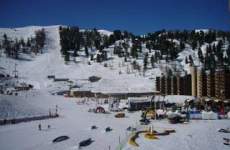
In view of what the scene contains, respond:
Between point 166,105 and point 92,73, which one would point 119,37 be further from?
point 166,105

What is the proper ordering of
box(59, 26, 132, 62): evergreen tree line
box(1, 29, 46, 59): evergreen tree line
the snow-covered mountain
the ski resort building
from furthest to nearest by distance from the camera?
box(59, 26, 132, 62): evergreen tree line → box(1, 29, 46, 59): evergreen tree line → the snow-covered mountain → the ski resort building

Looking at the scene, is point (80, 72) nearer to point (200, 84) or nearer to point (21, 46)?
point (21, 46)

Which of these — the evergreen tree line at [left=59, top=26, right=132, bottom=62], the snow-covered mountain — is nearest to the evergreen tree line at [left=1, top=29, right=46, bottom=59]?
the snow-covered mountain

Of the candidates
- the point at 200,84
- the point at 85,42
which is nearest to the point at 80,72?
the point at 85,42

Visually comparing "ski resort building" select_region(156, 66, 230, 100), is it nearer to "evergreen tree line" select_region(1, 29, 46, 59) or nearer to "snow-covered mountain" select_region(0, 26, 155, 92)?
"snow-covered mountain" select_region(0, 26, 155, 92)

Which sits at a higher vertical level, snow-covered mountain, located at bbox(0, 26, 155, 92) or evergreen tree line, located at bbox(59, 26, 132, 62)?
evergreen tree line, located at bbox(59, 26, 132, 62)

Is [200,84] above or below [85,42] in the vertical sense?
below

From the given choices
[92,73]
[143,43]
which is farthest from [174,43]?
[92,73]

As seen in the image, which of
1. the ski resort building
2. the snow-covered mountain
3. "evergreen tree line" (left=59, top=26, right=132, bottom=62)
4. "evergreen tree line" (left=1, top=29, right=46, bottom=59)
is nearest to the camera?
the ski resort building

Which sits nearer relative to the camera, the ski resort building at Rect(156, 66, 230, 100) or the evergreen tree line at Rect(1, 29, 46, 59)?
the ski resort building at Rect(156, 66, 230, 100)

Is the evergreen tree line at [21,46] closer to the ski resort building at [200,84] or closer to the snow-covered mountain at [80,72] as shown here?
the snow-covered mountain at [80,72]

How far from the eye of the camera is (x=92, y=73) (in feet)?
437

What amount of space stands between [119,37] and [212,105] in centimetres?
13030

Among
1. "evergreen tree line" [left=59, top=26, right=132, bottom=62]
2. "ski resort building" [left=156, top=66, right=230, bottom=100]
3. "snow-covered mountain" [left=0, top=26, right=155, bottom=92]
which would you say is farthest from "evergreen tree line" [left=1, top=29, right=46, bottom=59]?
"ski resort building" [left=156, top=66, right=230, bottom=100]
